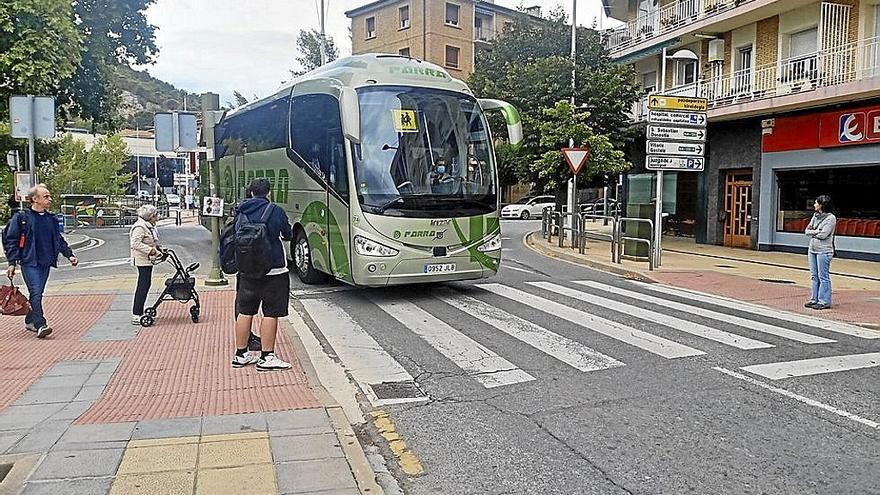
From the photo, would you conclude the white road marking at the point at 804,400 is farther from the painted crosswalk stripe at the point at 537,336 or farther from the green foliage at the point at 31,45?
the green foliage at the point at 31,45

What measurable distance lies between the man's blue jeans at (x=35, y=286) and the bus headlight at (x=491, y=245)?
588 centimetres

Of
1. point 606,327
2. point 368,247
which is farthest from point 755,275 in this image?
point 368,247

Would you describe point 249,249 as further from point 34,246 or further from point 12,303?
point 12,303

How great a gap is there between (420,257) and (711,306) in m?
4.51

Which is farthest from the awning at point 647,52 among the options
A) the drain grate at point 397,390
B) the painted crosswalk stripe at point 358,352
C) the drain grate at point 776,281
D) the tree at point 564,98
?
the drain grate at point 397,390

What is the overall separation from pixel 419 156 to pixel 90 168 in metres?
37.6

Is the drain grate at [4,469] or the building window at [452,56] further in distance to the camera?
the building window at [452,56]

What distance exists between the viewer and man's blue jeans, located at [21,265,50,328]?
8367 mm

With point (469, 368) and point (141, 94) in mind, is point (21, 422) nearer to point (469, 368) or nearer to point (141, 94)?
point (469, 368)

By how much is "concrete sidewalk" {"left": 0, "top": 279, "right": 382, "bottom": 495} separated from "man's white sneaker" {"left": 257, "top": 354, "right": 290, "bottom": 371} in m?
0.10

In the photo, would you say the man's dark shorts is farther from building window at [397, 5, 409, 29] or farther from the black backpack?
building window at [397, 5, 409, 29]

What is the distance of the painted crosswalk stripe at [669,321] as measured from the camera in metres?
8.64

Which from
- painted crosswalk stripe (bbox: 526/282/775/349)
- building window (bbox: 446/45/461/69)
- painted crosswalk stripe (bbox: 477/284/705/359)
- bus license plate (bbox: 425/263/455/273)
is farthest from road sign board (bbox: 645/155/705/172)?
building window (bbox: 446/45/461/69)

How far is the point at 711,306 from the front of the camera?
1155cm
